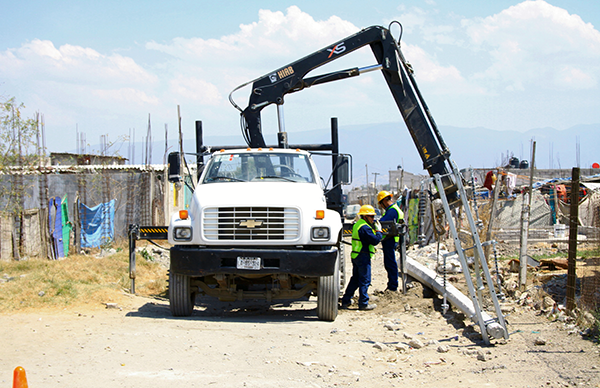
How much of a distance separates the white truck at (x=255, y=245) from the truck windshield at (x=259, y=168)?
14.4 inches

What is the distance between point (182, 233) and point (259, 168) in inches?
66.5

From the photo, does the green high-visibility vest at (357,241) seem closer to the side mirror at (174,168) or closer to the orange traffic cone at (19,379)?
the side mirror at (174,168)

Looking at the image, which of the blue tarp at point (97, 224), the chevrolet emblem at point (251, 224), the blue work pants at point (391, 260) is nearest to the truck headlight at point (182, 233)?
the chevrolet emblem at point (251, 224)

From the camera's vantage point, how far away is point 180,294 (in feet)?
25.5

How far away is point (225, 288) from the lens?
26.1 feet

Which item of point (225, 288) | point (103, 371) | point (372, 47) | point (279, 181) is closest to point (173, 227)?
point (225, 288)

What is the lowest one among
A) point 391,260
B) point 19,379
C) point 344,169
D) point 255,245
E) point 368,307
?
point 368,307

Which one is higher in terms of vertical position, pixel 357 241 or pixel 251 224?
pixel 251 224

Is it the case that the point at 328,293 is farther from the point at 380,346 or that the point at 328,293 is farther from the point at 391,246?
the point at 391,246

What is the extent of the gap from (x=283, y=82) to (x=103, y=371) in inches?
261

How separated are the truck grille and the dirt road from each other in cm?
118

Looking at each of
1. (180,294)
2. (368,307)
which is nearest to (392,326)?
(368,307)

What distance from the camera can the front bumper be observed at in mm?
7246

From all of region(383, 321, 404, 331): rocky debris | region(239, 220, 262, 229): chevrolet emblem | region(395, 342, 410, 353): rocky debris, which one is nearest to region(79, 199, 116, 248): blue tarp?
region(239, 220, 262, 229): chevrolet emblem
